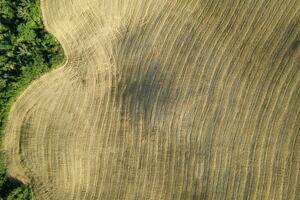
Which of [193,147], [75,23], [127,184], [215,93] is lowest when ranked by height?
[127,184]

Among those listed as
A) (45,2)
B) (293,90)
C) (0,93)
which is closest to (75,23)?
(45,2)

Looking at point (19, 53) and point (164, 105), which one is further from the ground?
point (19, 53)

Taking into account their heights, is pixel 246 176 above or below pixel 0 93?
below

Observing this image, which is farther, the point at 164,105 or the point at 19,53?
the point at 164,105

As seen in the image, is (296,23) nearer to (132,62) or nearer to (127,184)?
(132,62)
